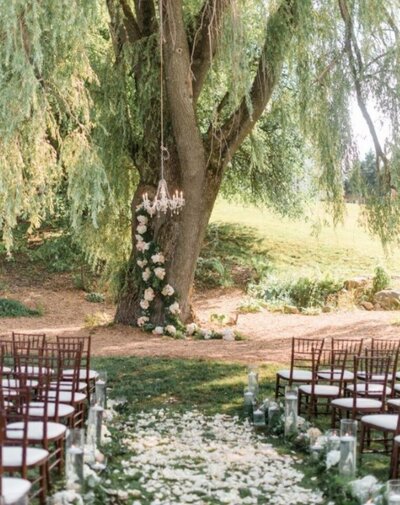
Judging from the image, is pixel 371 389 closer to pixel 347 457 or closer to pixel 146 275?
pixel 347 457

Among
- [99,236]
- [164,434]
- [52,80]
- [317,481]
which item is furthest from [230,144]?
[317,481]

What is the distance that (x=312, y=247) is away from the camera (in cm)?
2536

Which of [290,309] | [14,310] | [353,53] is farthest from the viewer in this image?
[290,309]

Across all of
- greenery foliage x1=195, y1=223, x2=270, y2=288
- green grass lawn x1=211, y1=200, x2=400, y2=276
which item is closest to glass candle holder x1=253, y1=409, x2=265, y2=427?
green grass lawn x1=211, y1=200, x2=400, y2=276

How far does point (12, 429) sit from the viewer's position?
17.6ft

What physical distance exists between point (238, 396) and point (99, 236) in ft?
22.8

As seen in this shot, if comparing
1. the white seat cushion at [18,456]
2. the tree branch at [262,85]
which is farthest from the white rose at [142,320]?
the white seat cushion at [18,456]

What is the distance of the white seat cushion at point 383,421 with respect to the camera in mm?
6032

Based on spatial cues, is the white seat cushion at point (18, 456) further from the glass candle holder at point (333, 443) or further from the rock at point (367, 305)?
the rock at point (367, 305)

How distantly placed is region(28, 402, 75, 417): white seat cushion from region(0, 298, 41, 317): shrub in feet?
37.5

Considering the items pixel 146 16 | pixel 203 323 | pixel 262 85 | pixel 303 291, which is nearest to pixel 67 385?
pixel 262 85

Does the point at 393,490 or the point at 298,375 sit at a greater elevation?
the point at 393,490

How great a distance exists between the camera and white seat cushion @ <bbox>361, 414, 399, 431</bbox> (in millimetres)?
6032

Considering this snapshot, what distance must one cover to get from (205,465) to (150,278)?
827 cm
